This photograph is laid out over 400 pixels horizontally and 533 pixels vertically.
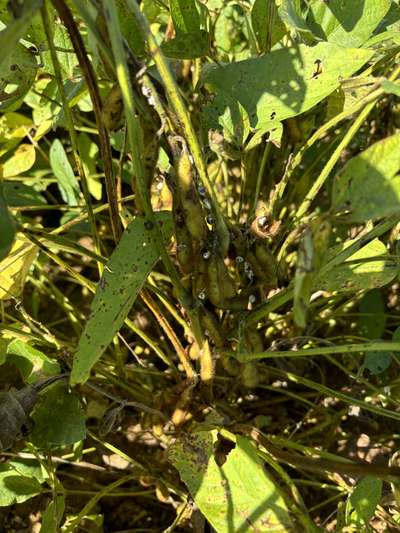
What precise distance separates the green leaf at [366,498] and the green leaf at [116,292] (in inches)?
14.8

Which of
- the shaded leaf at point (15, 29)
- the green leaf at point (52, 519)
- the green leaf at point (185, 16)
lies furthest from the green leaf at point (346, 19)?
the green leaf at point (52, 519)

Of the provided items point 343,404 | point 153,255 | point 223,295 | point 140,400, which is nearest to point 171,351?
point 140,400

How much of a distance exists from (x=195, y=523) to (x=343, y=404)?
1.22 ft

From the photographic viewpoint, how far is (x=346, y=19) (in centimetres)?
83

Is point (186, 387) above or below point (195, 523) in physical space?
above

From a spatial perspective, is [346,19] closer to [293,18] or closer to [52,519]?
[293,18]

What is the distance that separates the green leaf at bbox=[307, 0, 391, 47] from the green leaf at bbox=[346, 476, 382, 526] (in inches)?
20.8

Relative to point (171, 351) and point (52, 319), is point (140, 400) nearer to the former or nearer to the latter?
point (171, 351)

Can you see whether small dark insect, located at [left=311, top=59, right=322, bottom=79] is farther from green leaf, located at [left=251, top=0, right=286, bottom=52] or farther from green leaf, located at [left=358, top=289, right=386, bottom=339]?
green leaf, located at [left=358, top=289, right=386, bottom=339]

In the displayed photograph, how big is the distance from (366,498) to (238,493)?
160 mm

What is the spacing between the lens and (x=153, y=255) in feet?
2.25

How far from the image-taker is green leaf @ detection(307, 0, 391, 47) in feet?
2.65

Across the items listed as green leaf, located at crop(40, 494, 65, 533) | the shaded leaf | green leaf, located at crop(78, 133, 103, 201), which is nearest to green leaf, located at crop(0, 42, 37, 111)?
the shaded leaf

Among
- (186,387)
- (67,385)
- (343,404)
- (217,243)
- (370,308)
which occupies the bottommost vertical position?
(343,404)
